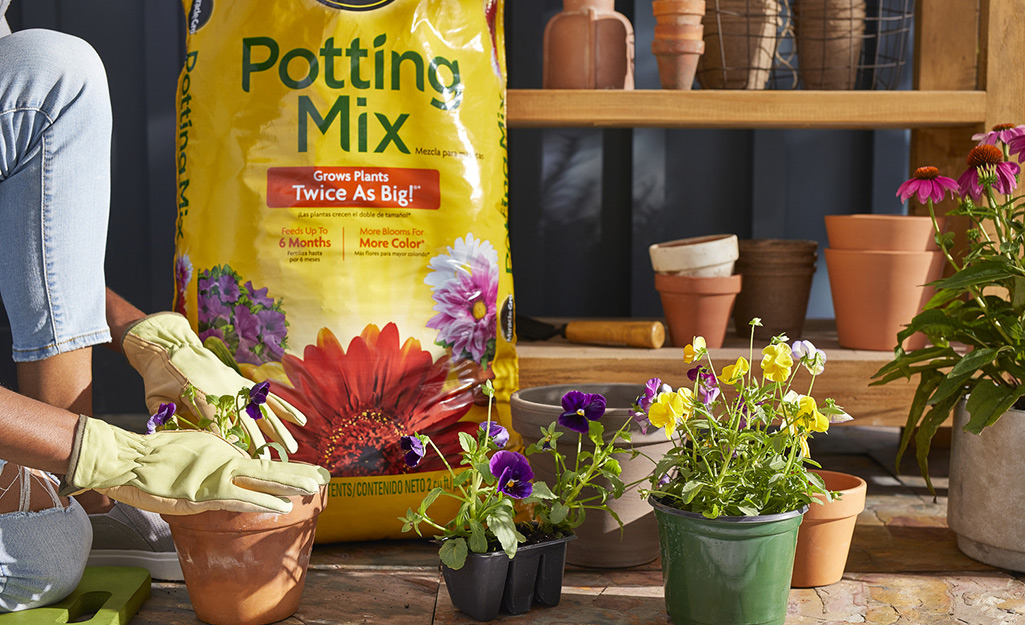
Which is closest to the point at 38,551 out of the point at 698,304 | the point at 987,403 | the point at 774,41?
the point at 698,304

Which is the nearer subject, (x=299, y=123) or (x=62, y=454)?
(x=62, y=454)

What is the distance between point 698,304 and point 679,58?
0.46 m

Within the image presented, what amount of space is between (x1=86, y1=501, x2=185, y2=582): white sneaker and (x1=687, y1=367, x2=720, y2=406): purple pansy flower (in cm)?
78

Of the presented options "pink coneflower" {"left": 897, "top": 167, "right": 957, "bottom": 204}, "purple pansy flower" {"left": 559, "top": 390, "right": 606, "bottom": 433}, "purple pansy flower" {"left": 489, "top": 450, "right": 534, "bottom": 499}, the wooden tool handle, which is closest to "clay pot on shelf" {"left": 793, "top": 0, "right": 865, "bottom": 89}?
"pink coneflower" {"left": 897, "top": 167, "right": 957, "bottom": 204}

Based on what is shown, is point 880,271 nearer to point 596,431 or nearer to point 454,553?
point 596,431

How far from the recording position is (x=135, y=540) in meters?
1.31

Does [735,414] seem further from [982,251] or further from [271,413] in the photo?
[271,413]

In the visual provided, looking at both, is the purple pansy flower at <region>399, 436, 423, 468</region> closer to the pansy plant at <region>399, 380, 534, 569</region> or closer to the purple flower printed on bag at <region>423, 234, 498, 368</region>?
the pansy plant at <region>399, 380, 534, 569</region>

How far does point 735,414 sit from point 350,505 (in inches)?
24.5

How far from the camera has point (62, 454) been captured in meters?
1.00

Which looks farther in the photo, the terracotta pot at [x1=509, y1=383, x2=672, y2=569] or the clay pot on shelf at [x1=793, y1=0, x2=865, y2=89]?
the clay pot on shelf at [x1=793, y1=0, x2=865, y2=89]

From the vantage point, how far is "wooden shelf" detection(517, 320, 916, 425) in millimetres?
1625

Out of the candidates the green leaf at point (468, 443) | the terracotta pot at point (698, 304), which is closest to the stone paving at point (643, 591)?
the green leaf at point (468, 443)

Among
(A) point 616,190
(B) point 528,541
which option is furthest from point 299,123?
(A) point 616,190
